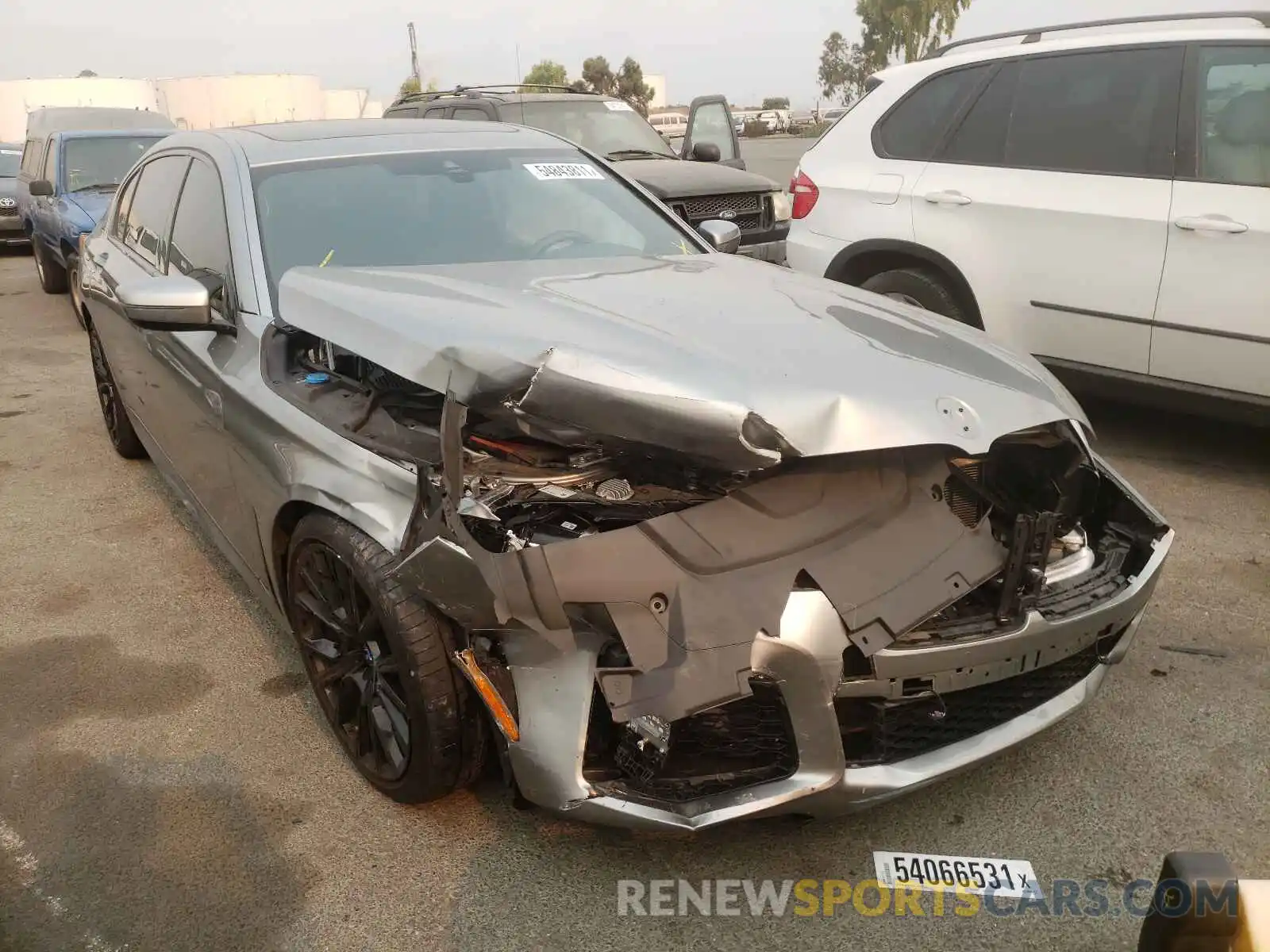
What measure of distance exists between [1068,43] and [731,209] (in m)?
3.53

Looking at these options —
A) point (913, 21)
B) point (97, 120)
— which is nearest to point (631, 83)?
point (913, 21)

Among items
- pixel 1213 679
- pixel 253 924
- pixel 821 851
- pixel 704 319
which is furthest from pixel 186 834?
pixel 1213 679

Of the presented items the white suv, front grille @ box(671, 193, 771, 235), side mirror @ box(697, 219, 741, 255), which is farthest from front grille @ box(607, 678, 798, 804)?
front grille @ box(671, 193, 771, 235)

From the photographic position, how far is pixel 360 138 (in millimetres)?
3736

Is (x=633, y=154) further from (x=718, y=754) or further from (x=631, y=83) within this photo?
(x=631, y=83)

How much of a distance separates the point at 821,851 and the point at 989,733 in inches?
19.1

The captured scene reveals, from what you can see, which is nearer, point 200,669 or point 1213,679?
point 1213,679

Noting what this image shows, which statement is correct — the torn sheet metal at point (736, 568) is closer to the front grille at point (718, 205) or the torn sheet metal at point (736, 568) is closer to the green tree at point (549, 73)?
the front grille at point (718, 205)

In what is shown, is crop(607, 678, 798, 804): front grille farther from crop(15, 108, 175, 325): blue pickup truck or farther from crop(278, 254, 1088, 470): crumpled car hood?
crop(15, 108, 175, 325): blue pickup truck

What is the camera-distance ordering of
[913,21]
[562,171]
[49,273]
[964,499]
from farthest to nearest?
[913,21], [49,273], [562,171], [964,499]

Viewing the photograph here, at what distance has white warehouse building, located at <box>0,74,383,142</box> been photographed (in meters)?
60.9

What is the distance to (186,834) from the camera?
2.54 metres

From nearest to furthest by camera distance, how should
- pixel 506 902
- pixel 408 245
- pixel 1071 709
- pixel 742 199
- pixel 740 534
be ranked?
pixel 740 534 < pixel 506 902 < pixel 1071 709 < pixel 408 245 < pixel 742 199

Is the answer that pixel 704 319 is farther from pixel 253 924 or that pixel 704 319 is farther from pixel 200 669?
pixel 200 669
